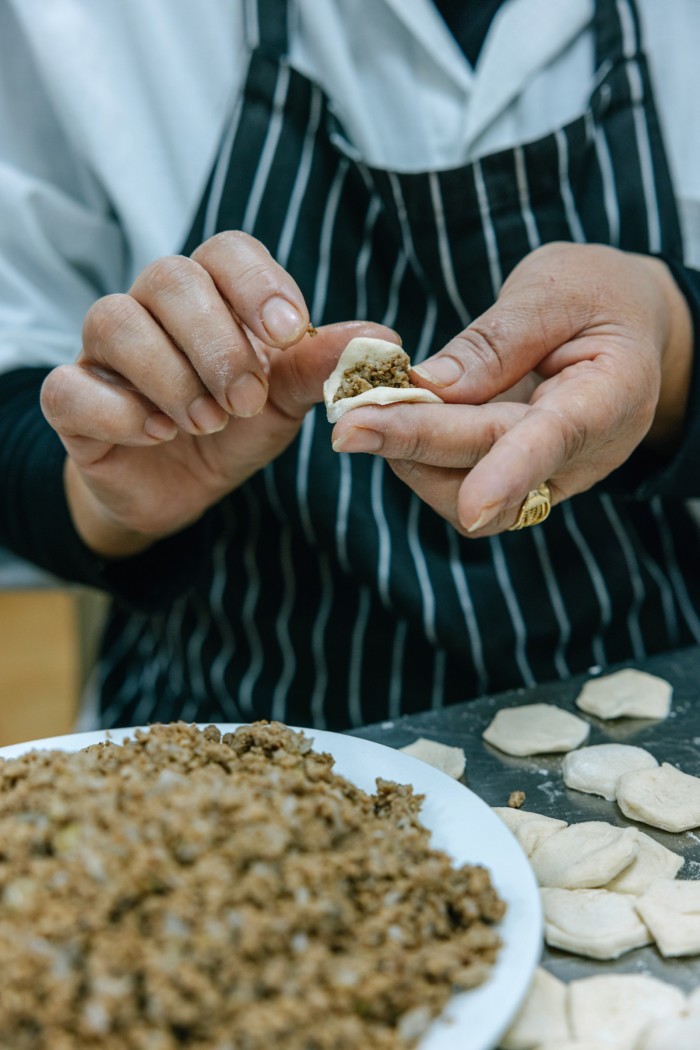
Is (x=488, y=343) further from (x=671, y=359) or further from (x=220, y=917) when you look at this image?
(x=220, y=917)

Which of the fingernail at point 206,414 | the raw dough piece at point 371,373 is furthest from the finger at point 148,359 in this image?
the raw dough piece at point 371,373

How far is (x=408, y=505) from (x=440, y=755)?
38 cm

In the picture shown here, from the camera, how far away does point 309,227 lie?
45.5 inches

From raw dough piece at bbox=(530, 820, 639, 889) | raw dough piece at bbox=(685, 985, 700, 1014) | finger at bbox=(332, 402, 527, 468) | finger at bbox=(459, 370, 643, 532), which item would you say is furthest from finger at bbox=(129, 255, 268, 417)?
raw dough piece at bbox=(685, 985, 700, 1014)

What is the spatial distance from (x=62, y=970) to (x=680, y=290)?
954mm

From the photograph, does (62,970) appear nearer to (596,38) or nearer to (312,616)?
(312,616)

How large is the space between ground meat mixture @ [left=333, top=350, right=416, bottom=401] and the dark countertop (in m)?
0.36

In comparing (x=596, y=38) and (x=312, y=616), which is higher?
(x=596, y=38)

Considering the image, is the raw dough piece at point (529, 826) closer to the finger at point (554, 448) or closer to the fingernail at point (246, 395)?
the finger at point (554, 448)

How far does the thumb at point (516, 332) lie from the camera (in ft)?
Answer: 2.76

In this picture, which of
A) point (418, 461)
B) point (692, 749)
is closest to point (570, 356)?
point (418, 461)

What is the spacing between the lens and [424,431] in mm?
779

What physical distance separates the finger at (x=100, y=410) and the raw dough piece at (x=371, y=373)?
6.7 inches

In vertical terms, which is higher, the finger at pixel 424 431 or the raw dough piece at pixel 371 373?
the raw dough piece at pixel 371 373
